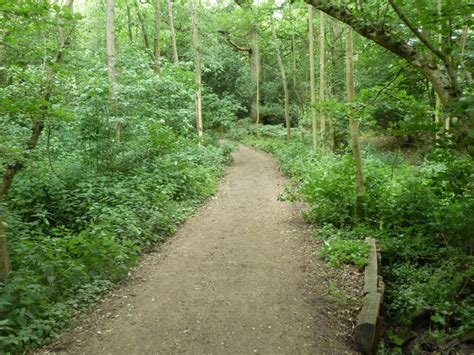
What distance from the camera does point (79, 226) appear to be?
282 inches

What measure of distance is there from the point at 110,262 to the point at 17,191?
357 cm

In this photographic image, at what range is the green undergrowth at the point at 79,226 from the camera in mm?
4234

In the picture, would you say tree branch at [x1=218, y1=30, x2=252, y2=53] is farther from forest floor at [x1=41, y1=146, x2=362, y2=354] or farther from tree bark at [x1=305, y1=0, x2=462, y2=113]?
tree bark at [x1=305, y1=0, x2=462, y2=113]

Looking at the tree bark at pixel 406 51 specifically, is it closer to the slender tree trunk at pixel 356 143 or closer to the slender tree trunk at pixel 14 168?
the slender tree trunk at pixel 356 143

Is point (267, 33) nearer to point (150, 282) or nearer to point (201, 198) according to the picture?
point (201, 198)

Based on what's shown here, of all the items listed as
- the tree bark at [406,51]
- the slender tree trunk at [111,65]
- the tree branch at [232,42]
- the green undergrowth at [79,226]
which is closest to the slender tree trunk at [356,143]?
the tree bark at [406,51]

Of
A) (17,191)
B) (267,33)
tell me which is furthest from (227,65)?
(17,191)

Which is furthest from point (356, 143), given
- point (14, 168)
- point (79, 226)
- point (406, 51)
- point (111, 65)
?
point (111, 65)

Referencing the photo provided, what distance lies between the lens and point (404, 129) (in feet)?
15.6

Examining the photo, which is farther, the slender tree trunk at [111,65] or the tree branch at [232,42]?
the tree branch at [232,42]

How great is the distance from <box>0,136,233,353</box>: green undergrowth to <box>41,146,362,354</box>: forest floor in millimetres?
314

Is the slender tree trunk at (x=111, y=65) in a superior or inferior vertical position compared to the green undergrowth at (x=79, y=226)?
superior

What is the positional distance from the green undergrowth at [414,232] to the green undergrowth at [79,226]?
136 inches

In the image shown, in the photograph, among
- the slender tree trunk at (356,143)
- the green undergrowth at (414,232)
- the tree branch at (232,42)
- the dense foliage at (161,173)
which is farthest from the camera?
the tree branch at (232,42)
